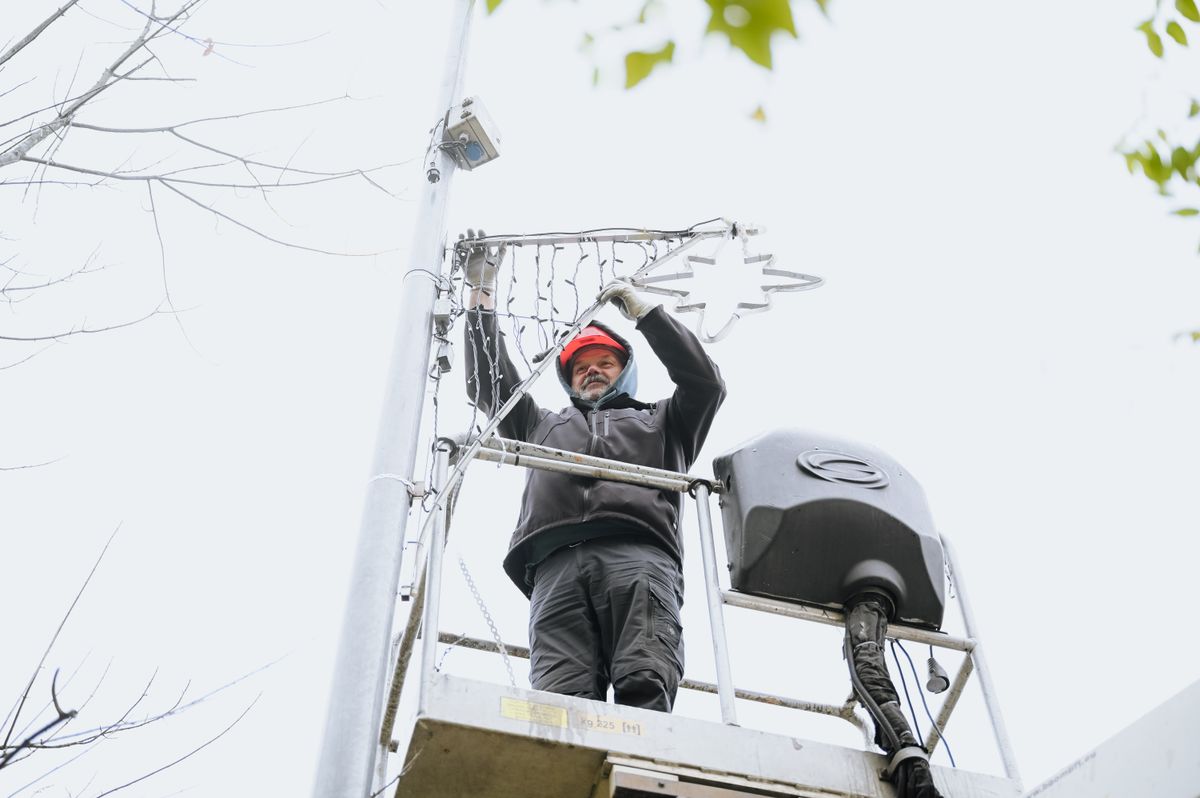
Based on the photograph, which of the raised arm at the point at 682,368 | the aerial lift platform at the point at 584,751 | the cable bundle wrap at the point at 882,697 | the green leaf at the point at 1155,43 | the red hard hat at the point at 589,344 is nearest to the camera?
the green leaf at the point at 1155,43

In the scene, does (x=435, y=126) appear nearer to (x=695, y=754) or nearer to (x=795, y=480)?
(x=795, y=480)

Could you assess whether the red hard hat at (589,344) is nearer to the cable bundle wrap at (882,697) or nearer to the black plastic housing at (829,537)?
the black plastic housing at (829,537)

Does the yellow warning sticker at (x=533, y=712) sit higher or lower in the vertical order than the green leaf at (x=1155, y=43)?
lower

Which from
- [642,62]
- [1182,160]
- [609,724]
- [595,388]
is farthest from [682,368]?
[642,62]

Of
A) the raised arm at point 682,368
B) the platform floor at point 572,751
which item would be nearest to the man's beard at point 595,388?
the raised arm at point 682,368

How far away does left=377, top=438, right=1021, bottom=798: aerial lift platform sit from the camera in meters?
3.84

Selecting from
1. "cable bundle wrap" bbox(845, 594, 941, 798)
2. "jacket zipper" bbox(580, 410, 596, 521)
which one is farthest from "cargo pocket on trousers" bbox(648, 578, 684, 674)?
"cable bundle wrap" bbox(845, 594, 941, 798)

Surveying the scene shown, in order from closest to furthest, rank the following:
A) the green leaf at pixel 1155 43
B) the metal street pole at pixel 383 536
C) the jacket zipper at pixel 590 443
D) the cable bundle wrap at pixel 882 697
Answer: the green leaf at pixel 1155 43 → the metal street pole at pixel 383 536 → the cable bundle wrap at pixel 882 697 → the jacket zipper at pixel 590 443

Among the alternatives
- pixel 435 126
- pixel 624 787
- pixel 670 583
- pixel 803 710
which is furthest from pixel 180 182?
pixel 803 710

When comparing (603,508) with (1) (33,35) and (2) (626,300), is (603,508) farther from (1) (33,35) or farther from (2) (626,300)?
(1) (33,35)

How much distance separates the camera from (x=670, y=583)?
5.00 m

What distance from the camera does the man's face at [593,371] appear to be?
235 inches

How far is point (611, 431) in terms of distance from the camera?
5.49 m

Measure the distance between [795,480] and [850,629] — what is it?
0.58 metres
